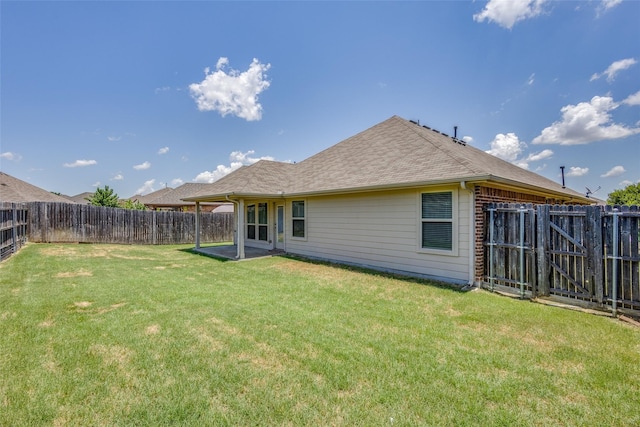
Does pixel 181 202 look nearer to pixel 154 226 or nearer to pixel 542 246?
pixel 154 226

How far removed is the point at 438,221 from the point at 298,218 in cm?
599

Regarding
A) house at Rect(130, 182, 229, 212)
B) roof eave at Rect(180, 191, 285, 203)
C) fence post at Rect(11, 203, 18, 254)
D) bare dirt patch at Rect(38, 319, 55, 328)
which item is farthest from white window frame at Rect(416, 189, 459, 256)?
house at Rect(130, 182, 229, 212)

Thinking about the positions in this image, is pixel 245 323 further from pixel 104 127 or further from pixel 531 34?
pixel 104 127

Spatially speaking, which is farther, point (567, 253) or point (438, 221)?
point (438, 221)

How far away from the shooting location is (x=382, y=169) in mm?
9156

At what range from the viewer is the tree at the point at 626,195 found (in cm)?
3025

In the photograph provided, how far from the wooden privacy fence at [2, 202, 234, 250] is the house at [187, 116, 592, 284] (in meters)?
5.25

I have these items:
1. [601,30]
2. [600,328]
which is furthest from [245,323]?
[601,30]

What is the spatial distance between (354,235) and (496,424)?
7318mm

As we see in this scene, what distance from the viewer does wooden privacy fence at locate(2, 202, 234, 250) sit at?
14164mm

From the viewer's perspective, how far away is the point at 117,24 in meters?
9.79

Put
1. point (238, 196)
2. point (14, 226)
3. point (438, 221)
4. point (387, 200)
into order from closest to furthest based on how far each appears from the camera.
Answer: point (438, 221), point (387, 200), point (238, 196), point (14, 226)

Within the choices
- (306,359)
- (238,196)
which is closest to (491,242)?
(306,359)

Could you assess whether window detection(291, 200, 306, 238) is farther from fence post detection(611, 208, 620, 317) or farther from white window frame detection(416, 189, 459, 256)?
fence post detection(611, 208, 620, 317)
